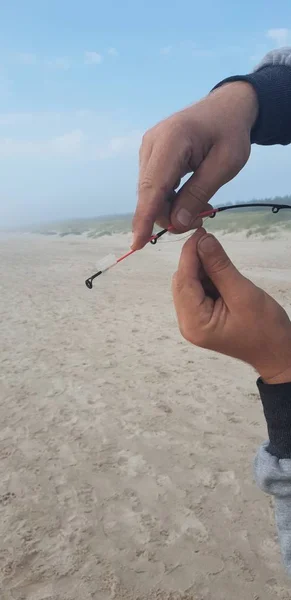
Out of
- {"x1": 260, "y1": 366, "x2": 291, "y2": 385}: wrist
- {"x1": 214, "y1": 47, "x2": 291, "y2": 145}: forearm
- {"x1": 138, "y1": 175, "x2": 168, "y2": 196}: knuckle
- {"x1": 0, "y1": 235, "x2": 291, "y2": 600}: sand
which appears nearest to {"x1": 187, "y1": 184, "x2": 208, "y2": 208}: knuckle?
{"x1": 138, "y1": 175, "x2": 168, "y2": 196}: knuckle

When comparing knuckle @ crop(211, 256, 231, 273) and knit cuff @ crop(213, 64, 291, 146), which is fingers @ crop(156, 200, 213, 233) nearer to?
knuckle @ crop(211, 256, 231, 273)

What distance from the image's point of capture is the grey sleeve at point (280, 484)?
133 centimetres

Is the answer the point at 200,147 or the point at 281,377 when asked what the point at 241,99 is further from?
the point at 281,377

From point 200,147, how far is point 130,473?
8.16ft

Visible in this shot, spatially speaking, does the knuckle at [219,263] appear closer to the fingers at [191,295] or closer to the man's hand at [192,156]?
the fingers at [191,295]

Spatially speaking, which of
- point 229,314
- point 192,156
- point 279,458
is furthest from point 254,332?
point 192,156

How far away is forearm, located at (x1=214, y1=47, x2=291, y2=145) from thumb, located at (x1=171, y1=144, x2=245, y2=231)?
0.87 feet

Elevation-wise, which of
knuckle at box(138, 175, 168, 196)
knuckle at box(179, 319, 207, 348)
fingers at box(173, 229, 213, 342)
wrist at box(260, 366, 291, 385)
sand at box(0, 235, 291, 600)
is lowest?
sand at box(0, 235, 291, 600)

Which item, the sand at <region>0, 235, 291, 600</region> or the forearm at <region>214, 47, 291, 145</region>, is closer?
the forearm at <region>214, 47, 291, 145</region>

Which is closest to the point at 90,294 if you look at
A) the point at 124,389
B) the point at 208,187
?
the point at 124,389

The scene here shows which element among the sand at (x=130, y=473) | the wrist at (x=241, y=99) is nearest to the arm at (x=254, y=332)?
the wrist at (x=241, y=99)

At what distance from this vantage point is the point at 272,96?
1.72 m

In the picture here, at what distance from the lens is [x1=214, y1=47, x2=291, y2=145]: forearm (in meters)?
1.71

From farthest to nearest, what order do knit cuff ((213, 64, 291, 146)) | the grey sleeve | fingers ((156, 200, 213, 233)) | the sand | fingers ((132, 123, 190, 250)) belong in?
the sand, knit cuff ((213, 64, 291, 146)), fingers ((156, 200, 213, 233)), fingers ((132, 123, 190, 250)), the grey sleeve
